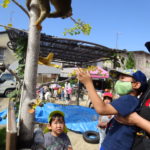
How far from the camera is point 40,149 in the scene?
4.47 ft

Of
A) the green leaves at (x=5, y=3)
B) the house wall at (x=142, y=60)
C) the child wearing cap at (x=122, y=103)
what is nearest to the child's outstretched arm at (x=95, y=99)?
the child wearing cap at (x=122, y=103)

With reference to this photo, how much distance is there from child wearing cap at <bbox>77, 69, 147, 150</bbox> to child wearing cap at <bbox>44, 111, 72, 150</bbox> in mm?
752

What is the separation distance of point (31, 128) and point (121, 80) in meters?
0.84

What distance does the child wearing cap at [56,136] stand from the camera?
2002 mm

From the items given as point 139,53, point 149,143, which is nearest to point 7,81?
point 149,143

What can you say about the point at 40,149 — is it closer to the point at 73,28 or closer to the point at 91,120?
the point at 73,28

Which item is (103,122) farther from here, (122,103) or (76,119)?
(76,119)

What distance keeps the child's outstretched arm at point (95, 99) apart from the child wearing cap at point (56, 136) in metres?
1.05

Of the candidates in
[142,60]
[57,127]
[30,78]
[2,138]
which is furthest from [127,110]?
[142,60]

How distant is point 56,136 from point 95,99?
3.77 feet

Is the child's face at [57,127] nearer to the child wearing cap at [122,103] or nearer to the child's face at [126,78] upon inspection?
the child wearing cap at [122,103]

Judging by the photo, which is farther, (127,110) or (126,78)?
(126,78)

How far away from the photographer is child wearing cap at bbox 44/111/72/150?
2.00m

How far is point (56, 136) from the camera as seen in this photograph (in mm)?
2078
